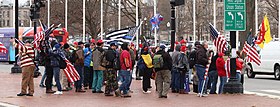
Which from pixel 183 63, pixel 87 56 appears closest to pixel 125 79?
pixel 183 63

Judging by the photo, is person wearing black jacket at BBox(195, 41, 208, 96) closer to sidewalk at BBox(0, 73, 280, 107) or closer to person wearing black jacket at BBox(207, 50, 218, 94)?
person wearing black jacket at BBox(207, 50, 218, 94)

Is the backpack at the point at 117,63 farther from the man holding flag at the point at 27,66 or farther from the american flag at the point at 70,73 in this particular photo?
the man holding flag at the point at 27,66

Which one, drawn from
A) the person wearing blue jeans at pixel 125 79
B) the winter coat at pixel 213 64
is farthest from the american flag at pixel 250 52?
the person wearing blue jeans at pixel 125 79

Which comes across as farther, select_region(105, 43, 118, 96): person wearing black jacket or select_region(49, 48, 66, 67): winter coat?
select_region(49, 48, 66, 67): winter coat

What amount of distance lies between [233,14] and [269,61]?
35.3 ft

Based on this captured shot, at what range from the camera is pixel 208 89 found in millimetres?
19750

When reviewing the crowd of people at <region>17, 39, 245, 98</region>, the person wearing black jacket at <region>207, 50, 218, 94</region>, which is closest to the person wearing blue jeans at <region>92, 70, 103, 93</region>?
the crowd of people at <region>17, 39, 245, 98</region>

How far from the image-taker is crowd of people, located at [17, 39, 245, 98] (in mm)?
17859

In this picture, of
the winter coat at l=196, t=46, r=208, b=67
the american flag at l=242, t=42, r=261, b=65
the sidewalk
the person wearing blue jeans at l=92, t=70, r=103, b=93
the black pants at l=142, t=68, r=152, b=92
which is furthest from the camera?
the american flag at l=242, t=42, r=261, b=65

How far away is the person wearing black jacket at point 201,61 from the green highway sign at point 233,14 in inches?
43.2

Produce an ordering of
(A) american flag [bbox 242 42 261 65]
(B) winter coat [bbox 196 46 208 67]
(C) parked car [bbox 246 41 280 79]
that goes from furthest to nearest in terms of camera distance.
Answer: (C) parked car [bbox 246 41 280 79] → (A) american flag [bbox 242 42 261 65] → (B) winter coat [bbox 196 46 208 67]

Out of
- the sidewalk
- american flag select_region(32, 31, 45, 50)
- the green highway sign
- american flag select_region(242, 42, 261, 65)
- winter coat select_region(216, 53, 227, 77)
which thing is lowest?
the sidewalk

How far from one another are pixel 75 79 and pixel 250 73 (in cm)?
1367

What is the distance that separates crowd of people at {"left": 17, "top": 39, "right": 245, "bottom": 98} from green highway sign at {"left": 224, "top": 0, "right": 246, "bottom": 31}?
1060mm
